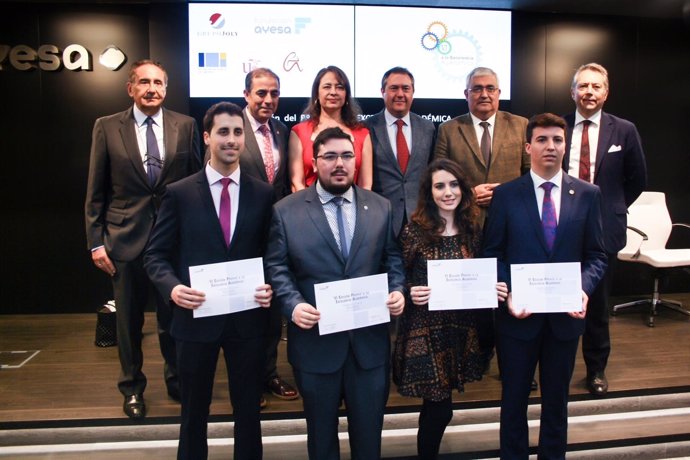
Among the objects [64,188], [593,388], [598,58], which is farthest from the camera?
[598,58]

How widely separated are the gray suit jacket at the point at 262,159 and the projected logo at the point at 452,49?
8.88 ft

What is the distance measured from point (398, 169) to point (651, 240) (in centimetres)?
363

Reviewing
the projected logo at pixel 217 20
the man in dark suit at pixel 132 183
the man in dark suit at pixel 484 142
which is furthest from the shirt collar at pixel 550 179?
the projected logo at pixel 217 20

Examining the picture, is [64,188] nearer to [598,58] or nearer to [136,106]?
[136,106]

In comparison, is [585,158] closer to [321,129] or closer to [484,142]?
[484,142]

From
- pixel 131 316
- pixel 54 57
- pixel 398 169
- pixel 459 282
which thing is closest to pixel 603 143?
pixel 398 169

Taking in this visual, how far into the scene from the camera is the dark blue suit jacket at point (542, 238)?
A: 8.21 ft

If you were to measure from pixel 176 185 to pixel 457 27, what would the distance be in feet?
12.9

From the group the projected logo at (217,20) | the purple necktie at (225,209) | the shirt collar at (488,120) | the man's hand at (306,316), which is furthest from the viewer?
the projected logo at (217,20)

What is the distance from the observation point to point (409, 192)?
315 cm

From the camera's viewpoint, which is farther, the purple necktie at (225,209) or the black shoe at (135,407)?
the black shoe at (135,407)

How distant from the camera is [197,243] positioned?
7.72ft

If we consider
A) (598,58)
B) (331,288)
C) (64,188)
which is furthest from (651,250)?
(64,188)

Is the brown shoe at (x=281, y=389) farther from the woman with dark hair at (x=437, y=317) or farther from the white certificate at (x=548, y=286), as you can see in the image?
the white certificate at (x=548, y=286)
